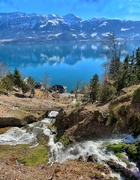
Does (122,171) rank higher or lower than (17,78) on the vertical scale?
higher

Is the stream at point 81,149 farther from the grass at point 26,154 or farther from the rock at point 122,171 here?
the grass at point 26,154

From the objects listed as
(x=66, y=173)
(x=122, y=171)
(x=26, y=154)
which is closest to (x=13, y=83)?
(x=26, y=154)

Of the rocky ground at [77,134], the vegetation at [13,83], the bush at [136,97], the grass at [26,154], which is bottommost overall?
the vegetation at [13,83]

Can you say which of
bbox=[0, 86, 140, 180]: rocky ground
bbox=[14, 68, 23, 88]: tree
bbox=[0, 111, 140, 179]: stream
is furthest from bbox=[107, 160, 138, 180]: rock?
bbox=[14, 68, 23, 88]: tree

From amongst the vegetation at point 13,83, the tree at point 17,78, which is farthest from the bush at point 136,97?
the tree at point 17,78

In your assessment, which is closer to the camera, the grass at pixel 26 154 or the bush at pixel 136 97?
the bush at pixel 136 97

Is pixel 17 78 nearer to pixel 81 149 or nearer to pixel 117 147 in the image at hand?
pixel 81 149

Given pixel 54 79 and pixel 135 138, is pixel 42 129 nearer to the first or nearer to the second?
pixel 135 138

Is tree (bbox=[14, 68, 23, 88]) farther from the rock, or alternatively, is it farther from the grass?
the rock

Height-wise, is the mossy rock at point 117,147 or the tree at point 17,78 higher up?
the mossy rock at point 117,147

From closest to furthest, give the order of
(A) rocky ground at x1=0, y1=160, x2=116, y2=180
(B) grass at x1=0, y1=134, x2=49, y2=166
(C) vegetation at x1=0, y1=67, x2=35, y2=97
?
(A) rocky ground at x1=0, y1=160, x2=116, y2=180 < (B) grass at x1=0, y1=134, x2=49, y2=166 < (C) vegetation at x1=0, y1=67, x2=35, y2=97

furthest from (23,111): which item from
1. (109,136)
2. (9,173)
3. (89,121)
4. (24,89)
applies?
(24,89)

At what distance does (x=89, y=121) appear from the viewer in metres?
20.4

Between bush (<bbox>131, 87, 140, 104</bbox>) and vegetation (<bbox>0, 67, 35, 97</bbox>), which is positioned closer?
bush (<bbox>131, 87, 140, 104</bbox>)
